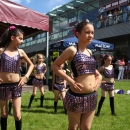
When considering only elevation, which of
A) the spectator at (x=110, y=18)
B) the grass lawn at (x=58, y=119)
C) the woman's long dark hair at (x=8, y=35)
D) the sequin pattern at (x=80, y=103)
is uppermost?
the spectator at (x=110, y=18)

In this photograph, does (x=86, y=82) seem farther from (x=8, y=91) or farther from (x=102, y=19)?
(x=102, y=19)

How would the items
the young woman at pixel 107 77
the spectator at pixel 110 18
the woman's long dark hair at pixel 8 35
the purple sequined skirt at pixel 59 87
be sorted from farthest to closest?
1. the spectator at pixel 110 18
2. the purple sequined skirt at pixel 59 87
3. the young woman at pixel 107 77
4. the woman's long dark hair at pixel 8 35

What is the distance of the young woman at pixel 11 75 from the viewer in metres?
4.00

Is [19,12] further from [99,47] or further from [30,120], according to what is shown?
[99,47]

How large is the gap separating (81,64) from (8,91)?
1499mm

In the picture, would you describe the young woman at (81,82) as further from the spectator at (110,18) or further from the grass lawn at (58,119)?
the spectator at (110,18)

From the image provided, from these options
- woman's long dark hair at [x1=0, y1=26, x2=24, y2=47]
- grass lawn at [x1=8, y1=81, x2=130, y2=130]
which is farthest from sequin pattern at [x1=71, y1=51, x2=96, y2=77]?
grass lawn at [x1=8, y1=81, x2=130, y2=130]

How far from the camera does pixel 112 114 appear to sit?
694 cm

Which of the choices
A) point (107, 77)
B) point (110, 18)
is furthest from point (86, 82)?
point (110, 18)

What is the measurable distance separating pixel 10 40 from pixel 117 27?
1892 centimetres

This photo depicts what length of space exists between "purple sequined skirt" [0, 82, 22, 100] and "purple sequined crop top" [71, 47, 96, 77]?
127 centimetres

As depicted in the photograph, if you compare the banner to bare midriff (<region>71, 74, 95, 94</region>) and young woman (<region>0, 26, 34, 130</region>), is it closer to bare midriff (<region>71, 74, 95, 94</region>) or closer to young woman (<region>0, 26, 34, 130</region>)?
young woman (<region>0, 26, 34, 130</region>)

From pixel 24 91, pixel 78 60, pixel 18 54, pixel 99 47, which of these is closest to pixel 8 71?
pixel 18 54

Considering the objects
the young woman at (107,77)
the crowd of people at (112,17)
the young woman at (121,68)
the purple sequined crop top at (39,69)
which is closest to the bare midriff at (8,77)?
the young woman at (107,77)
